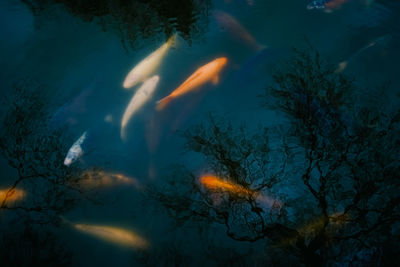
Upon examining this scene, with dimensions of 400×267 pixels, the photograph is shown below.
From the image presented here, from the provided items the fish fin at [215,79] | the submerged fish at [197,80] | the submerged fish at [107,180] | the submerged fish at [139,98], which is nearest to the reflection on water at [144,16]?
the submerged fish at [197,80]

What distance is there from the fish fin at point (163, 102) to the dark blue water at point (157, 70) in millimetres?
A: 125

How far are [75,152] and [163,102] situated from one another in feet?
8.09

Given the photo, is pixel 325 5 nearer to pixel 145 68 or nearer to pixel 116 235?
pixel 145 68

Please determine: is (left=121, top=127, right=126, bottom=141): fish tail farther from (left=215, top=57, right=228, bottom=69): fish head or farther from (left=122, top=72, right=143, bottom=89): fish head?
(left=215, top=57, right=228, bottom=69): fish head

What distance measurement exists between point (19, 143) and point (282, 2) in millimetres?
8103

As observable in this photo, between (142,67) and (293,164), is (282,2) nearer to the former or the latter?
(142,67)

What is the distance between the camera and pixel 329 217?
4766 millimetres

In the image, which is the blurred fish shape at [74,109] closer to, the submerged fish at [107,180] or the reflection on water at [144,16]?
the submerged fish at [107,180]

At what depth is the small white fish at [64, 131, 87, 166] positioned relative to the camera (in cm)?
604

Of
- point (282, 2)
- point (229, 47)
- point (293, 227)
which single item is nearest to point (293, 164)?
point (293, 227)

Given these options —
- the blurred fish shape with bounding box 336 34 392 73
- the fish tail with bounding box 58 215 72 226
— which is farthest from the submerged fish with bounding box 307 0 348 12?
the fish tail with bounding box 58 215 72 226

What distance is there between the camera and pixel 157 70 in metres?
7.32

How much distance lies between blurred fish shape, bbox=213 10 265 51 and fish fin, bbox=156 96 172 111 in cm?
263

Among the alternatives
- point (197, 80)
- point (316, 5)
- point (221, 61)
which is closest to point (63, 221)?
point (197, 80)
